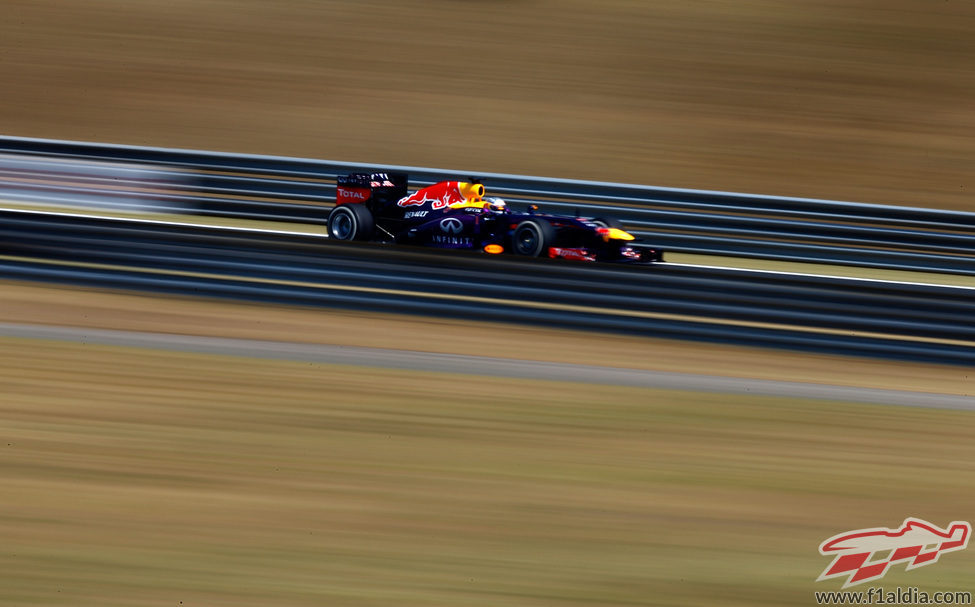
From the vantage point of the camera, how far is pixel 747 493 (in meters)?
5.21

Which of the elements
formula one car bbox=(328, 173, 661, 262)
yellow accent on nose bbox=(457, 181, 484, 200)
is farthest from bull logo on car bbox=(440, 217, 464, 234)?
yellow accent on nose bbox=(457, 181, 484, 200)

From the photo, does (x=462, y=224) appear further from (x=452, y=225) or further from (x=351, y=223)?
(x=351, y=223)

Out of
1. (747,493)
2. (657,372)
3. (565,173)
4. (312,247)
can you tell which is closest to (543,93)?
(565,173)

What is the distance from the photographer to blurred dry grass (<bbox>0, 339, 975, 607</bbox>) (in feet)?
13.6

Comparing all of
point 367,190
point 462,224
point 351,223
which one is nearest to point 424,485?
point 462,224

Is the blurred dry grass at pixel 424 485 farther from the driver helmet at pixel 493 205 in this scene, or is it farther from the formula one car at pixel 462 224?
the driver helmet at pixel 493 205

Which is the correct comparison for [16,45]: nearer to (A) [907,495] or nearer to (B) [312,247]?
(B) [312,247]

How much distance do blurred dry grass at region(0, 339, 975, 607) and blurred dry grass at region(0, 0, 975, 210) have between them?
360 inches

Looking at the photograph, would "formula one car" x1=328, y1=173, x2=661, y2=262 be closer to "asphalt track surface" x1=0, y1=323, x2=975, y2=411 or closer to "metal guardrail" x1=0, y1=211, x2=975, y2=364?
"metal guardrail" x1=0, y1=211, x2=975, y2=364

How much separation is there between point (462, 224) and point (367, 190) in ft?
4.05

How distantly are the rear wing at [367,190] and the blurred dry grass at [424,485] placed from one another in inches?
172

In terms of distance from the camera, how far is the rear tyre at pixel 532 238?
33.0 ft

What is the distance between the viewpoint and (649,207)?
1275cm

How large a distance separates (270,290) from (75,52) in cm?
1206
